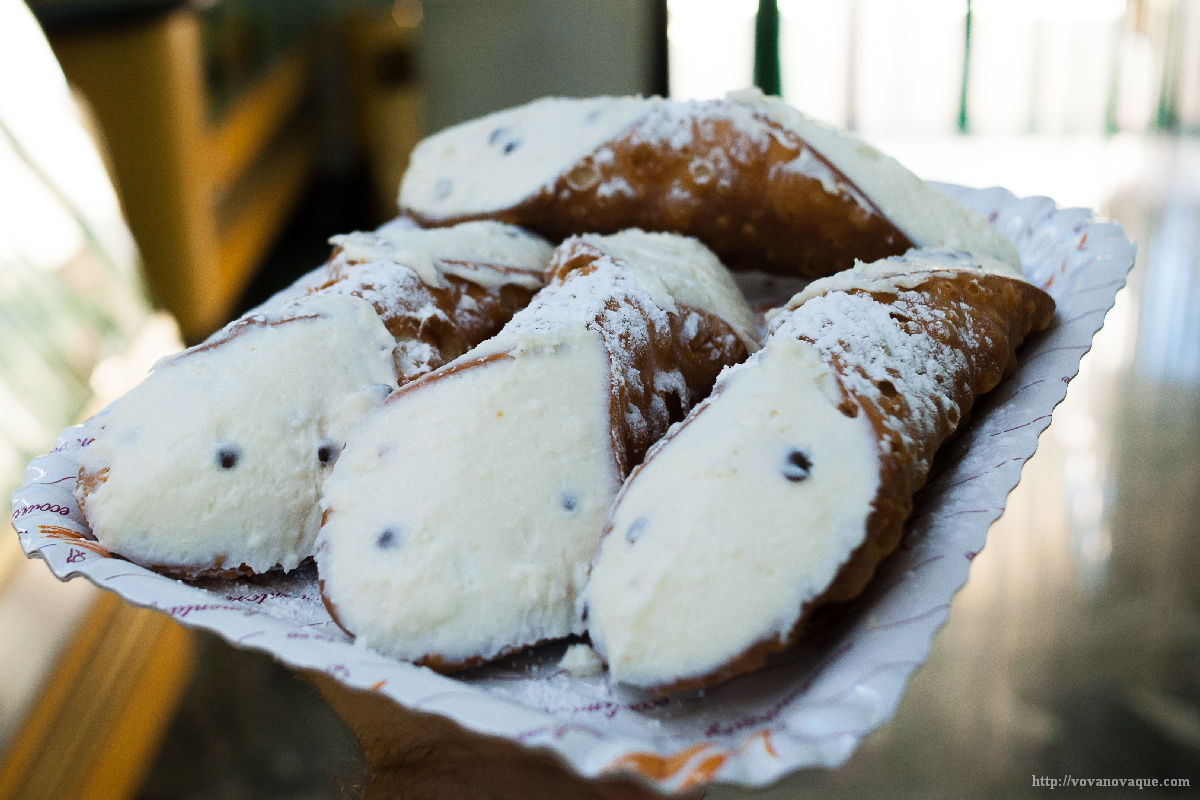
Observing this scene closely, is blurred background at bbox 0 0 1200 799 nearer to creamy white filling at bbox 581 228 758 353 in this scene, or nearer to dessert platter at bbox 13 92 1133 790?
dessert platter at bbox 13 92 1133 790

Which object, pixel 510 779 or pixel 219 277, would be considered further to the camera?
pixel 219 277

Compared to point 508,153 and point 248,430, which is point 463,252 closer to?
point 508,153

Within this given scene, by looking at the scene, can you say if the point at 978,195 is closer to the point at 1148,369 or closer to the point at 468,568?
the point at 468,568

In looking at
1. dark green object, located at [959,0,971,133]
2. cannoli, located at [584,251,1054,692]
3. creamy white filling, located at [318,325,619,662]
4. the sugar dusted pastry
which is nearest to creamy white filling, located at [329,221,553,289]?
the sugar dusted pastry

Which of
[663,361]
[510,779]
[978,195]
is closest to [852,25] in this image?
[978,195]

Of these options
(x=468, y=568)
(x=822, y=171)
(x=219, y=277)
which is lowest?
(x=219, y=277)

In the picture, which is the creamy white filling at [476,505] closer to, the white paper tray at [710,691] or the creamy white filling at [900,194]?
the white paper tray at [710,691]

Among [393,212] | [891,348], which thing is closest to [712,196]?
[891,348]

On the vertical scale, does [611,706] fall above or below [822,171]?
below
